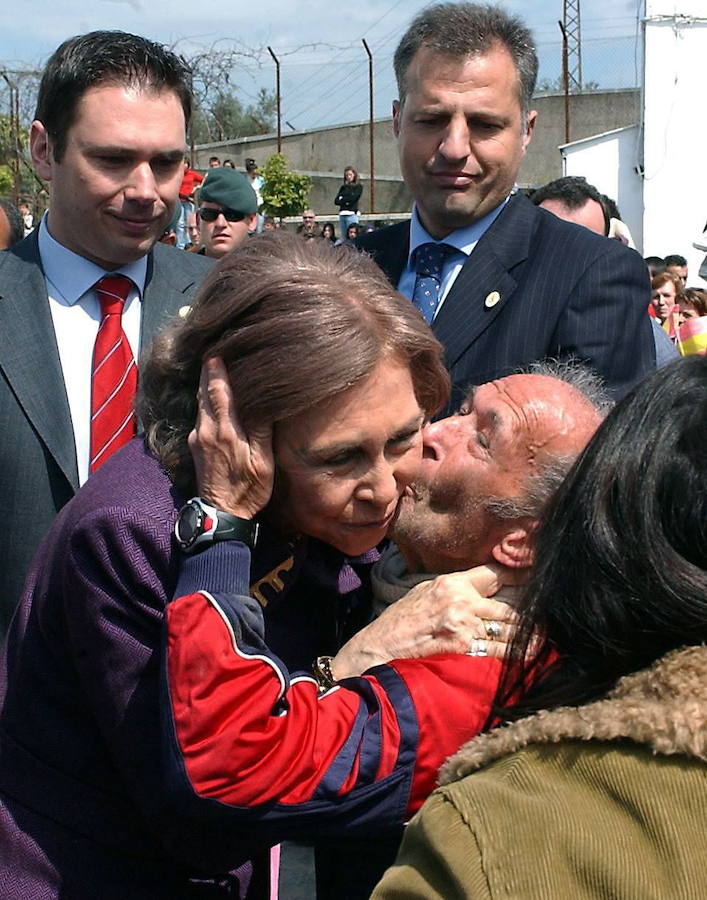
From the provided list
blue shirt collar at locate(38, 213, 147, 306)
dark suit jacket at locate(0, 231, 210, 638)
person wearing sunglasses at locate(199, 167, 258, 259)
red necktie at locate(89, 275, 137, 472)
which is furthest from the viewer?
person wearing sunglasses at locate(199, 167, 258, 259)

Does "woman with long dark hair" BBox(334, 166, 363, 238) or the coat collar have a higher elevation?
"woman with long dark hair" BBox(334, 166, 363, 238)

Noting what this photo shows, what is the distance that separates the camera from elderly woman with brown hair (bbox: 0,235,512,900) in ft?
5.83

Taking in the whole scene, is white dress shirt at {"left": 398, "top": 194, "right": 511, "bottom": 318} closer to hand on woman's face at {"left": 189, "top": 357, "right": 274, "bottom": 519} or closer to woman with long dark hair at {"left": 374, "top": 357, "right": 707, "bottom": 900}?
hand on woman's face at {"left": 189, "top": 357, "right": 274, "bottom": 519}

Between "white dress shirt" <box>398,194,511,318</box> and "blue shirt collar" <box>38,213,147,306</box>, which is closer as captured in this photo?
"blue shirt collar" <box>38,213,147,306</box>

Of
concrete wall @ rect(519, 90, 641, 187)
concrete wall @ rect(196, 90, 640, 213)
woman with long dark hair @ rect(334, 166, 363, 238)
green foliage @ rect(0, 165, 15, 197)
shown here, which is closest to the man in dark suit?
woman with long dark hair @ rect(334, 166, 363, 238)

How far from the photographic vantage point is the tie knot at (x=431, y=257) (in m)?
3.29

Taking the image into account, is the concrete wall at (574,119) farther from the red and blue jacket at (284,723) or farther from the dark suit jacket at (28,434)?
the red and blue jacket at (284,723)

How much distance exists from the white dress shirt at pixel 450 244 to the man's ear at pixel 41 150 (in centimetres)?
110

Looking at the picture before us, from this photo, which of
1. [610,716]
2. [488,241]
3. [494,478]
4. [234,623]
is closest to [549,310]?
[488,241]

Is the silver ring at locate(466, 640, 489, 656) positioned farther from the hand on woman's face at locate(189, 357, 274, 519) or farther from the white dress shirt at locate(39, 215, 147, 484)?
the white dress shirt at locate(39, 215, 147, 484)

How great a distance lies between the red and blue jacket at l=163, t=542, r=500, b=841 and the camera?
1715 millimetres

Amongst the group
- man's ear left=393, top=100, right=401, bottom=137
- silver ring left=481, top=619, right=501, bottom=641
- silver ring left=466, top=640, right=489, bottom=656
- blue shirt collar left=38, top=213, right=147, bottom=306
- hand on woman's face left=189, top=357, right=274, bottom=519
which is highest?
man's ear left=393, top=100, right=401, bottom=137

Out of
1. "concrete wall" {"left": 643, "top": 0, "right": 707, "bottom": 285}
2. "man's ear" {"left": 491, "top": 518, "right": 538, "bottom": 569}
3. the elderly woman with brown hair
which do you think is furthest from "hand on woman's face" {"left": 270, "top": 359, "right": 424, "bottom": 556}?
"concrete wall" {"left": 643, "top": 0, "right": 707, "bottom": 285}

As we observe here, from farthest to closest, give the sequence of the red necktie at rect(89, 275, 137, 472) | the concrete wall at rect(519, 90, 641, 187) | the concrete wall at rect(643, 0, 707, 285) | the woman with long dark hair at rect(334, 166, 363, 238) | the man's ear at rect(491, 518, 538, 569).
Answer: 1. the concrete wall at rect(519, 90, 641, 187)
2. the woman with long dark hair at rect(334, 166, 363, 238)
3. the concrete wall at rect(643, 0, 707, 285)
4. the red necktie at rect(89, 275, 137, 472)
5. the man's ear at rect(491, 518, 538, 569)
